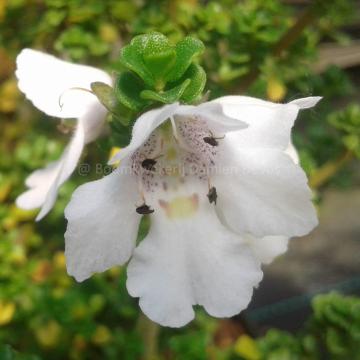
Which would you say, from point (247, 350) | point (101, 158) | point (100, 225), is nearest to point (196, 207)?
point (100, 225)

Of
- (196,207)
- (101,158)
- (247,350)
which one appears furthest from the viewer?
(247,350)

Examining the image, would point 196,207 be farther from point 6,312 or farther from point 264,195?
point 6,312

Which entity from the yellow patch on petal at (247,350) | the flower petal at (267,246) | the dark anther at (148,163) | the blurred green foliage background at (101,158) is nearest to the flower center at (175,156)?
the dark anther at (148,163)

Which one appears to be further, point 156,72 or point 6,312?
point 6,312

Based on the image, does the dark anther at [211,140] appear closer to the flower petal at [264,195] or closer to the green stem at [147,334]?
the flower petal at [264,195]

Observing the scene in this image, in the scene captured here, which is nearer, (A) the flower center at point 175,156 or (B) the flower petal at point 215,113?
(B) the flower petal at point 215,113

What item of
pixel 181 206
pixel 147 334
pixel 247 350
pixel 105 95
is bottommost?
pixel 247 350
